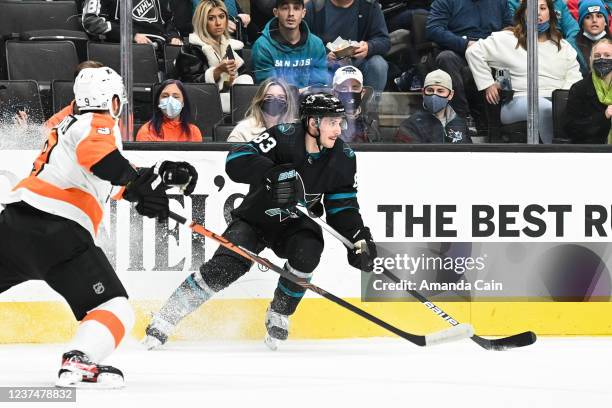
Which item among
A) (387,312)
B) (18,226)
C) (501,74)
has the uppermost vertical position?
(501,74)

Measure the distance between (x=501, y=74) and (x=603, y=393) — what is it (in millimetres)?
2419

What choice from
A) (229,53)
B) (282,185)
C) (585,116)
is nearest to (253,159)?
(282,185)

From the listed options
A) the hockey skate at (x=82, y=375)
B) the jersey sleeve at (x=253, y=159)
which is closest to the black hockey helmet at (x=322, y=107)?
the jersey sleeve at (x=253, y=159)

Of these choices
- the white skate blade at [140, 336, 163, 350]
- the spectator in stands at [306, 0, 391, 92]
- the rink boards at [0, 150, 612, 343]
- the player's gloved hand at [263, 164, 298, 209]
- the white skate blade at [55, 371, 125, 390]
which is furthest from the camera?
the spectator in stands at [306, 0, 391, 92]

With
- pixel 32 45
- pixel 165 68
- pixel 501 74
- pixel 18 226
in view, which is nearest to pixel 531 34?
pixel 501 74

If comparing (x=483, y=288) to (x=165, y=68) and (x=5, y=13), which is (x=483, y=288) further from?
(x=5, y=13)

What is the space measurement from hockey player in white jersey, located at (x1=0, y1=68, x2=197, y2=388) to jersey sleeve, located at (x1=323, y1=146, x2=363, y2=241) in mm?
1362

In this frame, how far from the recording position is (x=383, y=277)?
615 centimetres

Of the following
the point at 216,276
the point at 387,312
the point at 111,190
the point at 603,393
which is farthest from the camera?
the point at 387,312

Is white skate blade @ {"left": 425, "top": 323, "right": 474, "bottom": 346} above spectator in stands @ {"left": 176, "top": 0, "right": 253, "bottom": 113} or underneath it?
underneath

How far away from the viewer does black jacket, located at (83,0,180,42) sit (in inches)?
245

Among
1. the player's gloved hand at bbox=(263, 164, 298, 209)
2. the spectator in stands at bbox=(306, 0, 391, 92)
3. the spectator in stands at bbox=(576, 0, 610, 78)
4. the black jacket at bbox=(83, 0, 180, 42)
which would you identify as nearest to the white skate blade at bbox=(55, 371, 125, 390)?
the player's gloved hand at bbox=(263, 164, 298, 209)

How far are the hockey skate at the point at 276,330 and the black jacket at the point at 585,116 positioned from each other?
67.7 inches

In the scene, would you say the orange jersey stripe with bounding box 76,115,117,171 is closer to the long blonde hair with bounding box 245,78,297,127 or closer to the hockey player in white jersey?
the hockey player in white jersey
